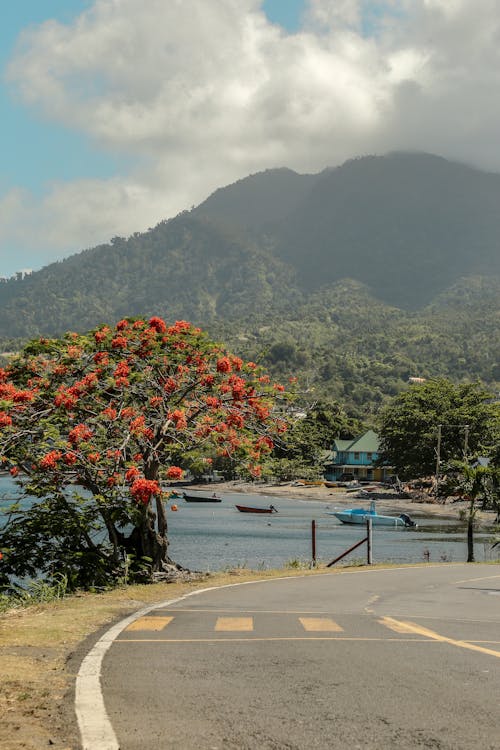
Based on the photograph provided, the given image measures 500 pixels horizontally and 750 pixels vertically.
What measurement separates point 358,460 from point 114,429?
14023 cm

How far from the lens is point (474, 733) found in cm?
650

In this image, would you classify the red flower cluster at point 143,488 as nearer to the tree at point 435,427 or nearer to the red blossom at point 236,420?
the red blossom at point 236,420

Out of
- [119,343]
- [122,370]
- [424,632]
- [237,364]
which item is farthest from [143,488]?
[424,632]

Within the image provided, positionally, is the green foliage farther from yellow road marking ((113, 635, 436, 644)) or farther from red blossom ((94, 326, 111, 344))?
red blossom ((94, 326, 111, 344))

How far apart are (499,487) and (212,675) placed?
35.8 metres

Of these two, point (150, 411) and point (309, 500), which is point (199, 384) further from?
point (309, 500)

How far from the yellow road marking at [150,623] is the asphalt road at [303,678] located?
0.02m

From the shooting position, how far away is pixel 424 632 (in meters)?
12.6

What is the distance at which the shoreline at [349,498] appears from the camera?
103625 mm

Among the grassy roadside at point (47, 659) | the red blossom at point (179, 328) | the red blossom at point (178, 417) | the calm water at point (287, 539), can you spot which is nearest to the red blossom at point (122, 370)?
the red blossom at point (178, 417)

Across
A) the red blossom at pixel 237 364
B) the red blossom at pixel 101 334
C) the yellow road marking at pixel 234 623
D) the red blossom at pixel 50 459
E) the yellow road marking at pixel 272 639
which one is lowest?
the yellow road marking at pixel 234 623

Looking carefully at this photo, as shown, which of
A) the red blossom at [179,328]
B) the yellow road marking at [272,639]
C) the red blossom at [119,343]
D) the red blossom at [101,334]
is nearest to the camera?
the yellow road marking at [272,639]

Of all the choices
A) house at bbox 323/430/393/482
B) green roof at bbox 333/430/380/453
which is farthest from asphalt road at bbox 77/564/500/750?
house at bbox 323/430/393/482

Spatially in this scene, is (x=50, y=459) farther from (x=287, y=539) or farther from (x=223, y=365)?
(x=287, y=539)
